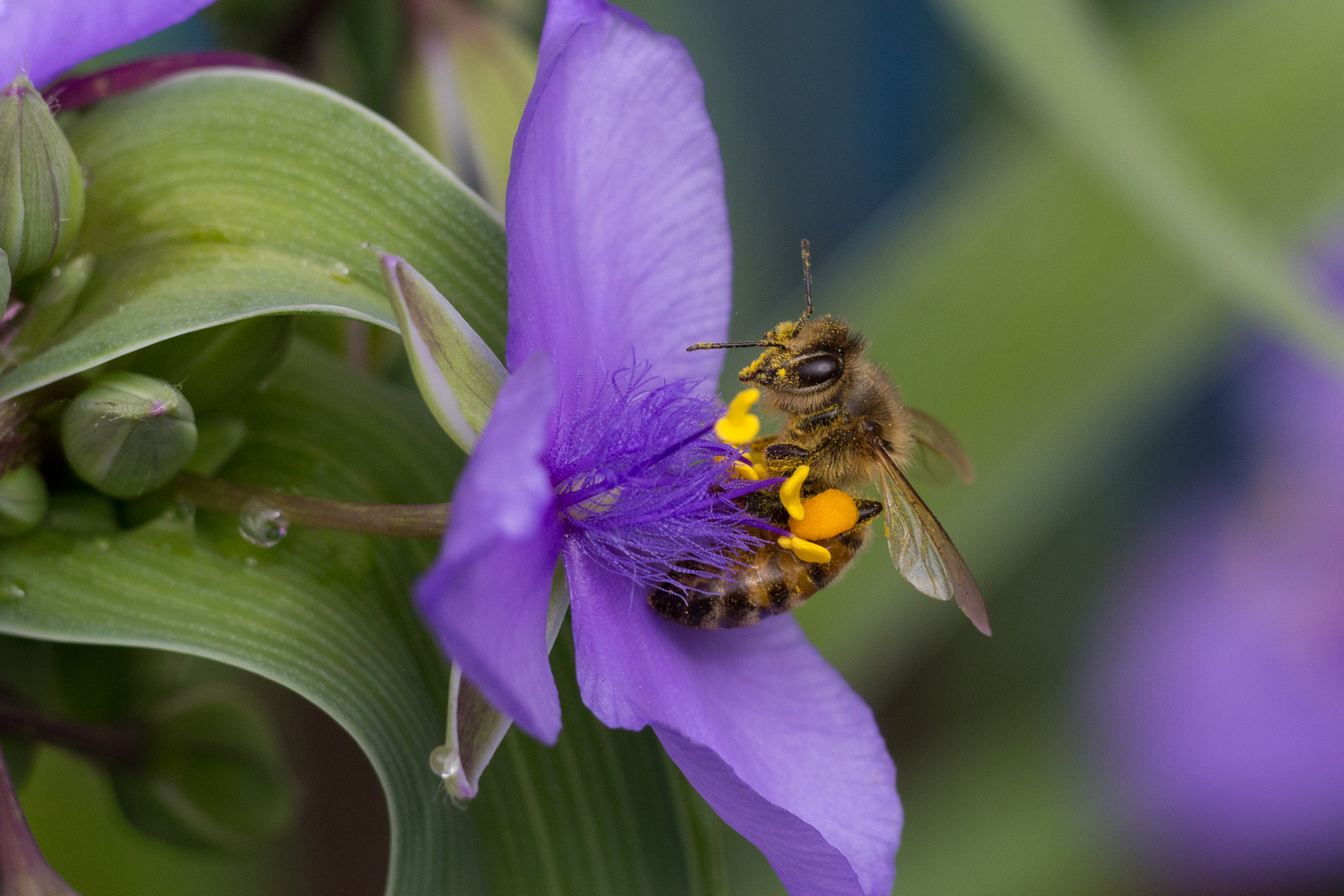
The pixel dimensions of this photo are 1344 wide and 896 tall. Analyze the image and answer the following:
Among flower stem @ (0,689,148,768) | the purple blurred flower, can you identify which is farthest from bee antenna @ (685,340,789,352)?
the purple blurred flower

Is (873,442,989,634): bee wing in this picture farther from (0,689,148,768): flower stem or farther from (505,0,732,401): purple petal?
(0,689,148,768): flower stem

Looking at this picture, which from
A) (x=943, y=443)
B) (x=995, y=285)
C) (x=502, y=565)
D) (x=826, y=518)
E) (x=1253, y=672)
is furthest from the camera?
(x=1253, y=672)

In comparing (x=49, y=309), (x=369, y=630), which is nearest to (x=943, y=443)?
(x=369, y=630)

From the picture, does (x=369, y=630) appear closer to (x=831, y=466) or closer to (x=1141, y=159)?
(x=831, y=466)

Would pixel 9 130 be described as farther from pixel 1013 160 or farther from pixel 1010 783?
pixel 1010 783

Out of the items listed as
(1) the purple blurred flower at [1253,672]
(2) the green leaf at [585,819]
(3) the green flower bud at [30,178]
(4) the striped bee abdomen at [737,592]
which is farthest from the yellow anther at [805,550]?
(1) the purple blurred flower at [1253,672]

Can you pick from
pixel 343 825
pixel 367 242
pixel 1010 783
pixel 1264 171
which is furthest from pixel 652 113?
pixel 1010 783
